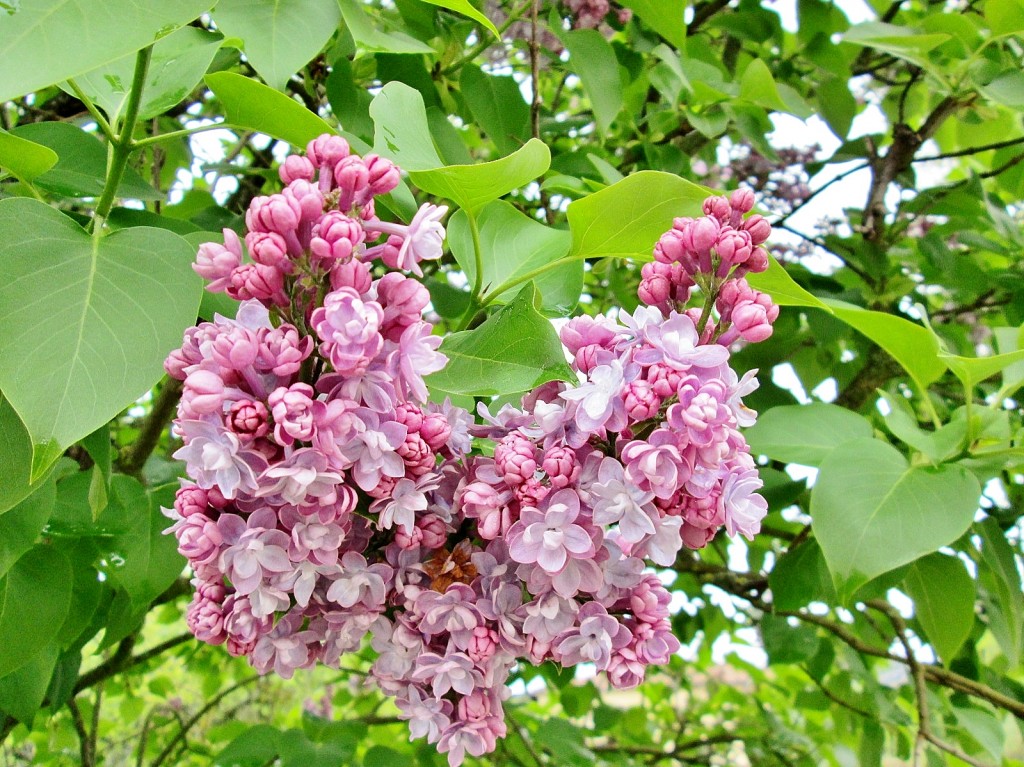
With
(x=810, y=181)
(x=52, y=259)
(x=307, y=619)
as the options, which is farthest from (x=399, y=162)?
(x=810, y=181)

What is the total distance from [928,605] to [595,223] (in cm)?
85

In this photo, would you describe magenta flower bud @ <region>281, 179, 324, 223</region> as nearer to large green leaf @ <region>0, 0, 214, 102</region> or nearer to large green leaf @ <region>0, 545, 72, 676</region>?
large green leaf @ <region>0, 0, 214, 102</region>

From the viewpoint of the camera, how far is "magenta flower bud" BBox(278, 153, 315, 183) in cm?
59

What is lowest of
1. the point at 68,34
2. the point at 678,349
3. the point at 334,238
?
the point at 678,349

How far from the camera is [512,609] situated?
25.7 inches

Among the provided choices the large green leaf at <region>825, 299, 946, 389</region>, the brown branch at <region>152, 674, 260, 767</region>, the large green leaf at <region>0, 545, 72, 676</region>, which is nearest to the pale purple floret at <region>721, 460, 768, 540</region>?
the large green leaf at <region>825, 299, 946, 389</region>

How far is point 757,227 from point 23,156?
0.61 meters

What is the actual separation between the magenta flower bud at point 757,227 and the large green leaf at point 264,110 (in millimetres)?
329

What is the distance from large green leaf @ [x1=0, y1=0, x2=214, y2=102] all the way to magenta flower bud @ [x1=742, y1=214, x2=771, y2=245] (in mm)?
414

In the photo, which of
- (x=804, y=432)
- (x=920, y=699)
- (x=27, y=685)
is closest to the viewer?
(x=27, y=685)

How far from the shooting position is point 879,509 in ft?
2.97

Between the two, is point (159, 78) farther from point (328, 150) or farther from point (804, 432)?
point (804, 432)

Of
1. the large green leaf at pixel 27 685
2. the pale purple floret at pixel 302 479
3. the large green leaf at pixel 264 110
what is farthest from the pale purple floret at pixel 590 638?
the large green leaf at pixel 27 685

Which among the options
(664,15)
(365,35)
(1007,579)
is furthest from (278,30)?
(1007,579)
